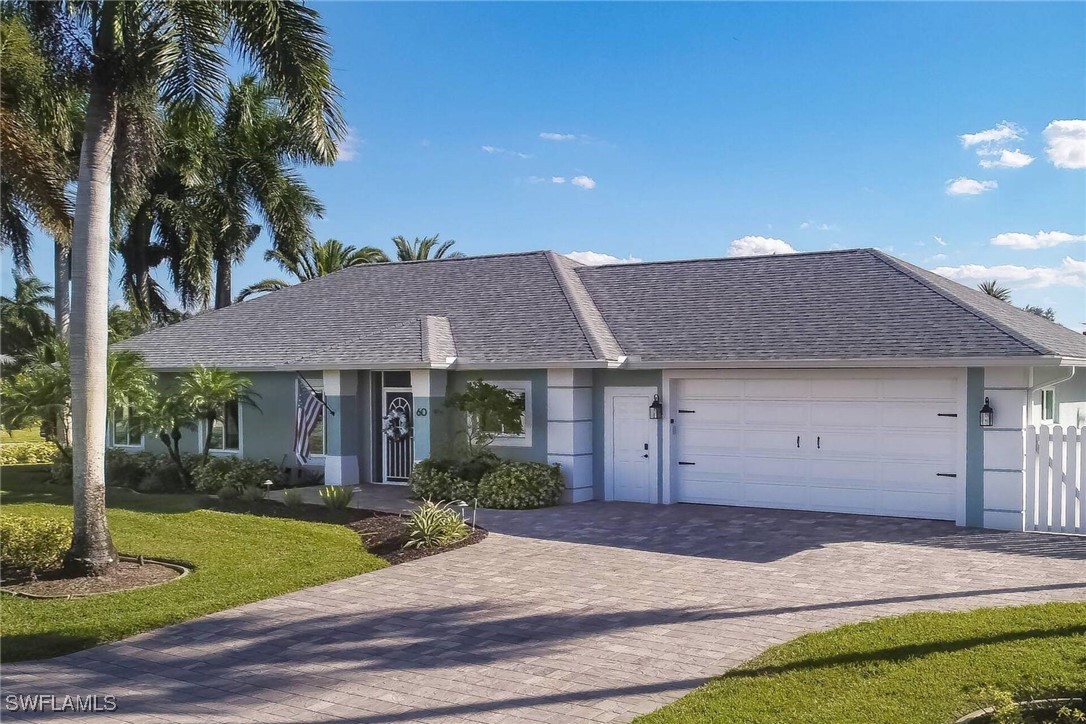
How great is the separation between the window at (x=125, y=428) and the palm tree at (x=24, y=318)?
24897mm

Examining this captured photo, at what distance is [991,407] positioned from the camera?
46.0ft

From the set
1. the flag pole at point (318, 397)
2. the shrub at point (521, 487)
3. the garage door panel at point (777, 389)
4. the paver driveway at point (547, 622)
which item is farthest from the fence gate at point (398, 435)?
the garage door panel at point (777, 389)

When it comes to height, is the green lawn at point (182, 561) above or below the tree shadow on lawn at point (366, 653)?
below

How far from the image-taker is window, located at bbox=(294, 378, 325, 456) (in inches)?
795

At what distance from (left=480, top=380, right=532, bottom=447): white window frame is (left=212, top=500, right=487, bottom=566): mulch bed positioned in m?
3.11

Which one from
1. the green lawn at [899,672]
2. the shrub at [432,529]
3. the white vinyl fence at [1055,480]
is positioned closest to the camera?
the green lawn at [899,672]

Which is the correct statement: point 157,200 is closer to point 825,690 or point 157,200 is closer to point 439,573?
point 439,573

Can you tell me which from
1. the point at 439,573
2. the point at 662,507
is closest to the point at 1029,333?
the point at 662,507

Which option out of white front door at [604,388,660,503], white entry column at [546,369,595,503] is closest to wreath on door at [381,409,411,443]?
white entry column at [546,369,595,503]

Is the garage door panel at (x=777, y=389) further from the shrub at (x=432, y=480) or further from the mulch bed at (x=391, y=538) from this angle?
the shrub at (x=432, y=480)

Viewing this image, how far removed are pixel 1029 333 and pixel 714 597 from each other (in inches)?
364

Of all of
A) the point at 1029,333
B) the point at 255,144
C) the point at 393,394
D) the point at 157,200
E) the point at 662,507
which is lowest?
the point at 662,507

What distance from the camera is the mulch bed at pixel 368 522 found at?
41.7 ft

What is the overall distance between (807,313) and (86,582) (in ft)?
40.2
